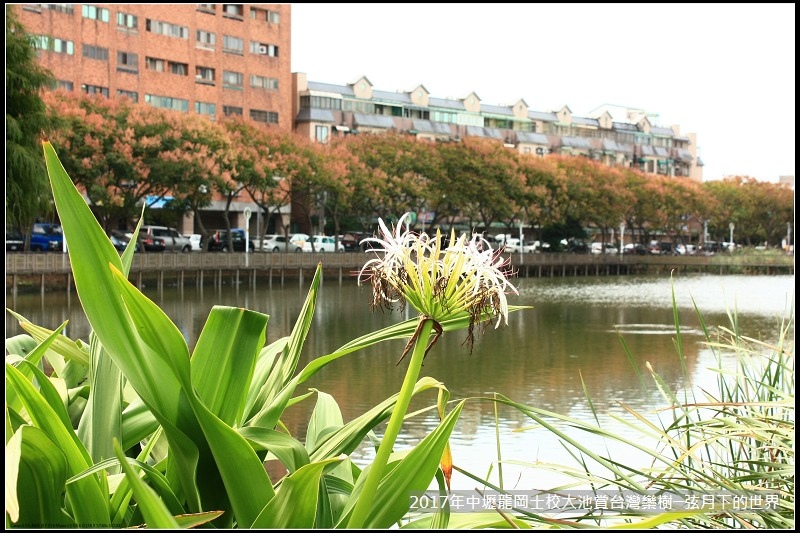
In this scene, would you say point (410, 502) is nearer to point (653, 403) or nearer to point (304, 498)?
point (304, 498)

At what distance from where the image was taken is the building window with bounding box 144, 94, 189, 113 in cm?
5219

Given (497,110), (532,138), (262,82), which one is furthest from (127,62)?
(532,138)

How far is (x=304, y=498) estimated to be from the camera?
2.09 meters

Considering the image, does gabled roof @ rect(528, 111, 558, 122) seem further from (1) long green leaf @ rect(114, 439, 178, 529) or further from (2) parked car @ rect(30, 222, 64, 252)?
(1) long green leaf @ rect(114, 439, 178, 529)

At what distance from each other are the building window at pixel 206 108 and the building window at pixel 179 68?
5.78 ft

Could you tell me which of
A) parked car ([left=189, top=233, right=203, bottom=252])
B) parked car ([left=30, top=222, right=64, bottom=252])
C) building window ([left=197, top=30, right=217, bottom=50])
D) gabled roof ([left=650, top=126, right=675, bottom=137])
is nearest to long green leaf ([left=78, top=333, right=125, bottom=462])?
parked car ([left=30, top=222, right=64, bottom=252])

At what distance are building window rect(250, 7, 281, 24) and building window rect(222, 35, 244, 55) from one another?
6.21 feet

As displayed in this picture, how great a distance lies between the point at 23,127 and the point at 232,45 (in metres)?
34.7

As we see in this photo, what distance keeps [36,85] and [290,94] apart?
124 ft

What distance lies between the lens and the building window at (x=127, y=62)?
167 ft

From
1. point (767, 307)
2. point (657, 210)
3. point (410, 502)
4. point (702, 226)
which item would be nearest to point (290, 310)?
point (767, 307)

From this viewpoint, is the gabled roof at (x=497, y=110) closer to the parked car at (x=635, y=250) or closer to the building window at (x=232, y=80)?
the parked car at (x=635, y=250)

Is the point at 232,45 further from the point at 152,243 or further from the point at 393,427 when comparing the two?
the point at 393,427

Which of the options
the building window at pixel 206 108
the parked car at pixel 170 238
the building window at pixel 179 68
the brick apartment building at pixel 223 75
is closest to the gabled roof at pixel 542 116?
the brick apartment building at pixel 223 75
